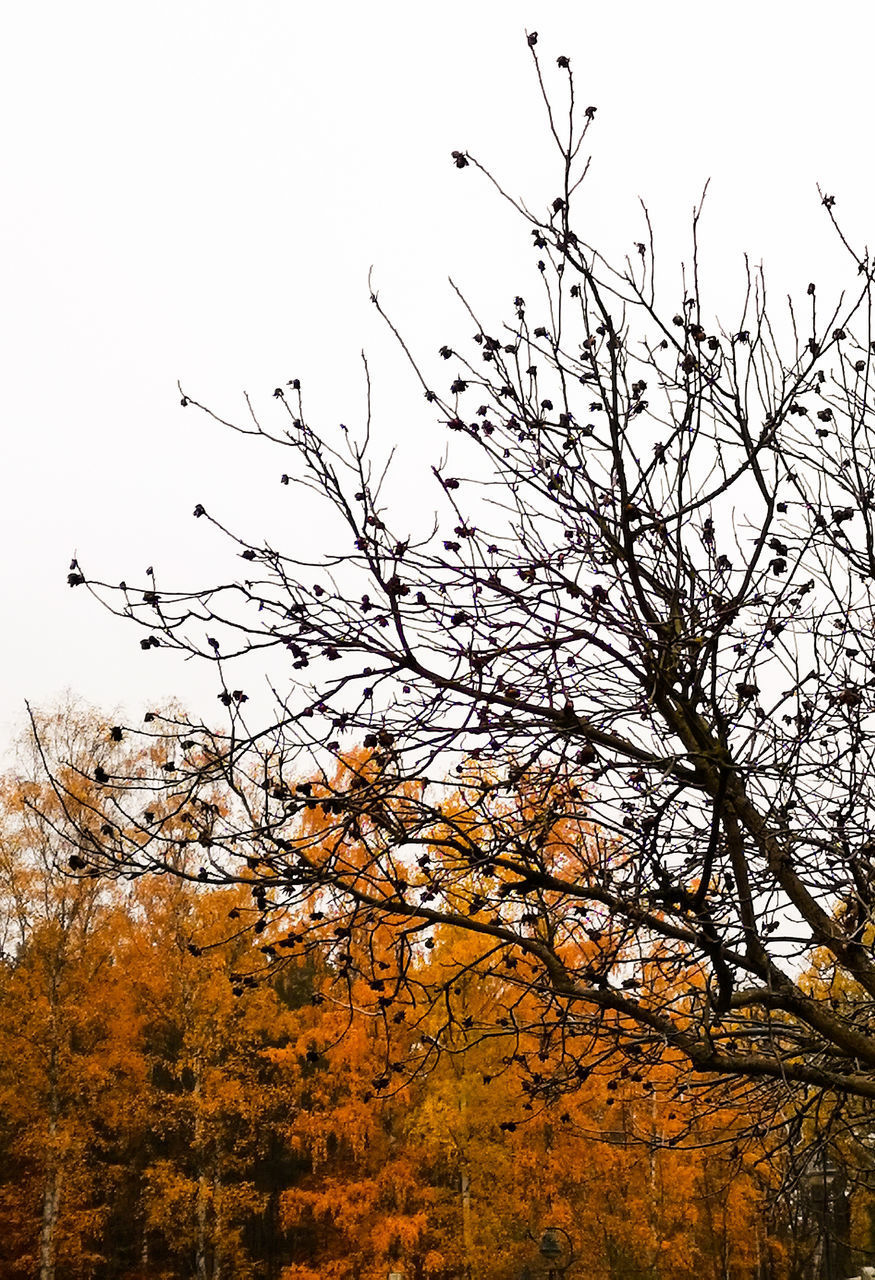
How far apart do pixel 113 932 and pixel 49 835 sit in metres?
2.16

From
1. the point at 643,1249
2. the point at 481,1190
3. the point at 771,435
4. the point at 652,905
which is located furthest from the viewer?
the point at 643,1249

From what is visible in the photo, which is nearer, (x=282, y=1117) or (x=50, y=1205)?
(x=50, y=1205)

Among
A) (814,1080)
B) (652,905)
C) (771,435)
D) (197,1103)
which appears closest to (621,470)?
(771,435)

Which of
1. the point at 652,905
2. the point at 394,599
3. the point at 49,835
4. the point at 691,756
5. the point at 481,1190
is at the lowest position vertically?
the point at 481,1190

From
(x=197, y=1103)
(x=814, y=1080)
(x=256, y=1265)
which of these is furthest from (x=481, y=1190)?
(x=814, y=1080)

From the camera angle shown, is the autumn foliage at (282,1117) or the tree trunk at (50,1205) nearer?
the autumn foliage at (282,1117)

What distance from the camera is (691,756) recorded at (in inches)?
124

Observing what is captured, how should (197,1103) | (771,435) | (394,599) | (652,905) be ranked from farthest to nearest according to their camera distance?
(197,1103)
(771,435)
(652,905)
(394,599)

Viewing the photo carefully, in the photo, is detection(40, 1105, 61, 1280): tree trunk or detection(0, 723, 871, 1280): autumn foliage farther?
detection(40, 1105, 61, 1280): tree trunk

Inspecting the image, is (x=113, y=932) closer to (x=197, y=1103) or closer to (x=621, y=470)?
(x=197, y=1103)

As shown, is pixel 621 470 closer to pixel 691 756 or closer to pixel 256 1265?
pixel 691 756

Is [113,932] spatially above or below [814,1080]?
above

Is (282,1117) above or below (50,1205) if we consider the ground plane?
above

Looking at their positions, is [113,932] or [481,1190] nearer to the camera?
[481,1190]
